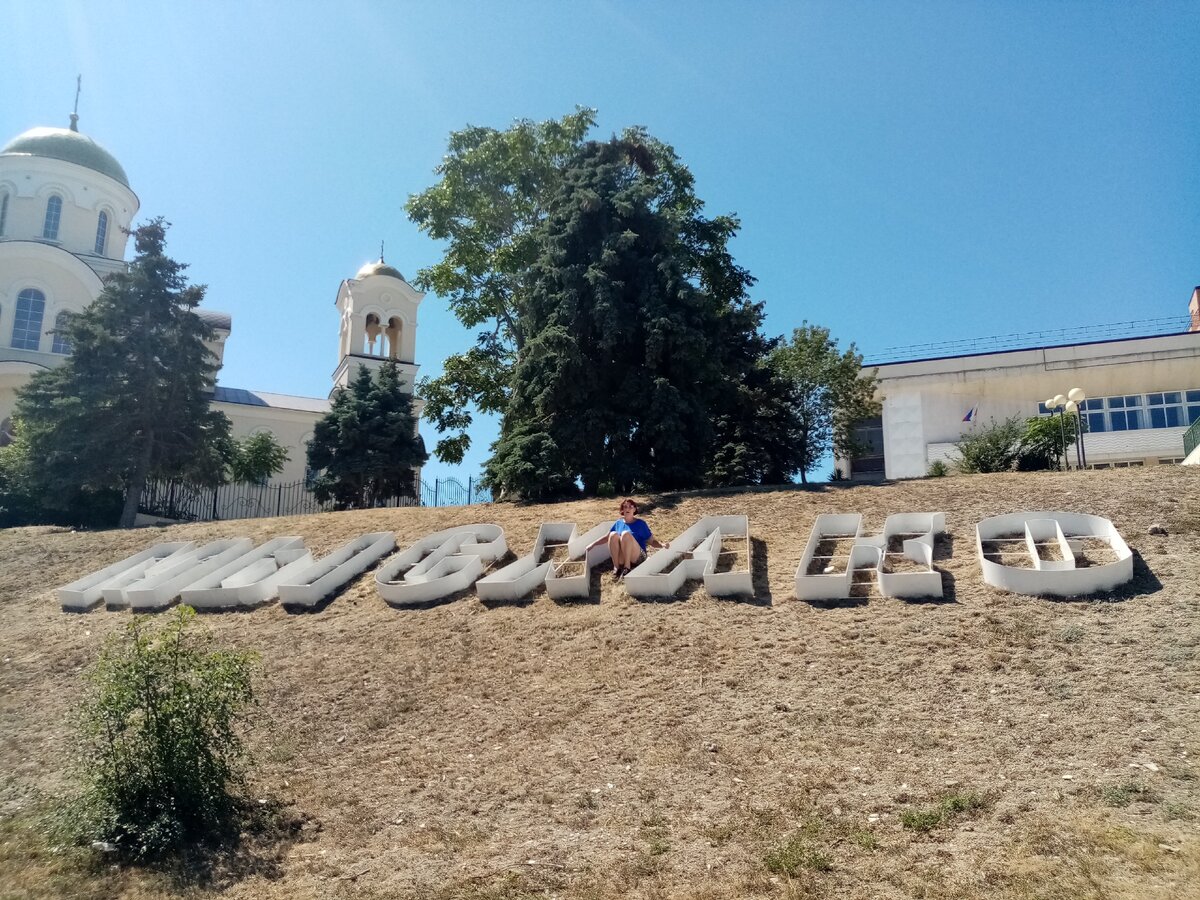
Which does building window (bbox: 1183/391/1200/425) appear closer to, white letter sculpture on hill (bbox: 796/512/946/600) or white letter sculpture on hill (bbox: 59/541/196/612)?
white letter sculpture on hill (bbox: 796/512/946/600)

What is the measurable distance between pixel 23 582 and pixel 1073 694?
1642 centimetres

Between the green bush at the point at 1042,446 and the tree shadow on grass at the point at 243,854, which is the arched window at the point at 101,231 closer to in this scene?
the green bush at the point at 1042,446

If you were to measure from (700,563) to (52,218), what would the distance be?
36.9 metres

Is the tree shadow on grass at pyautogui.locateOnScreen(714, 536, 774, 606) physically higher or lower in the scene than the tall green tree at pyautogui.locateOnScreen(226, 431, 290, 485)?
lower

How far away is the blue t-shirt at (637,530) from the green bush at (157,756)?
20.3ft

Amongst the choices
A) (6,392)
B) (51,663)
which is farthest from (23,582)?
(6,392)

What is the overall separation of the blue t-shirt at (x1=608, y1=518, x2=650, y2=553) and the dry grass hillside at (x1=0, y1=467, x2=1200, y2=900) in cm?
93

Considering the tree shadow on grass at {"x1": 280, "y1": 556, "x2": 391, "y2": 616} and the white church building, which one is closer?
the tree shadow on grass at {"x1": 280, "y1": 556, "x2": 391, "y2": 616}

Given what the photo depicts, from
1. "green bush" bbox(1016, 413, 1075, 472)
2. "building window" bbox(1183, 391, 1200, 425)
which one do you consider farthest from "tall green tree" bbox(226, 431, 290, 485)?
"building window" bbox(1183, 391, 1200, 425)

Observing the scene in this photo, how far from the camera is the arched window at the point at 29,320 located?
36.7 meters

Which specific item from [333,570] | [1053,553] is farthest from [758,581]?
[333,570]

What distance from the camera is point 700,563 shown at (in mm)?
12711

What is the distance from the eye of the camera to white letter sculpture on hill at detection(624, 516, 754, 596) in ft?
39.2

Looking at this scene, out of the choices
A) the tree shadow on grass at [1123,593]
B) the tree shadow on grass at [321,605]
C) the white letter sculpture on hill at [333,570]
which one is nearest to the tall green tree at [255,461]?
the white letter sculpture on hill at [333,570]
